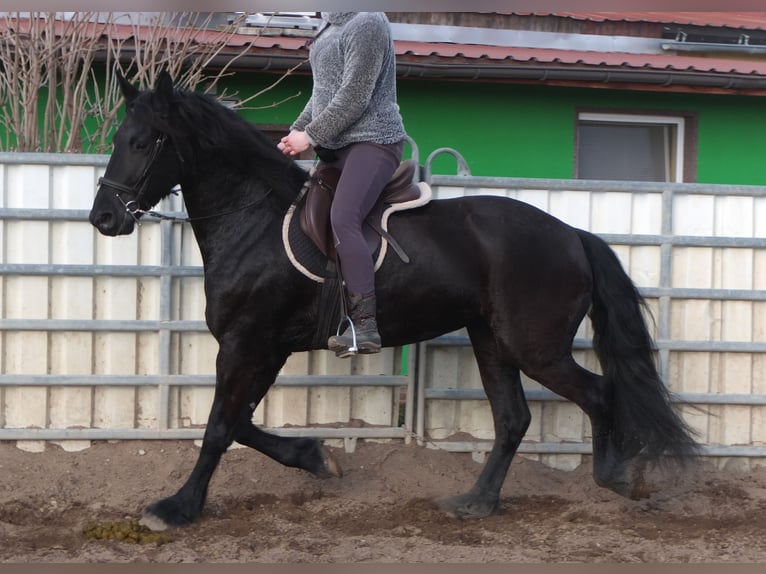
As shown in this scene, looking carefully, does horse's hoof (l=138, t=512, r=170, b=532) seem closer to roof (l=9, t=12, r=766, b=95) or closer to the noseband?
the noseband

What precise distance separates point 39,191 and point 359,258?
2401 millimetres

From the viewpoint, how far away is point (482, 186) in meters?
6.34

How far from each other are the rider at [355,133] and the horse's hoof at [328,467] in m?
0.95

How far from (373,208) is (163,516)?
2.03 m

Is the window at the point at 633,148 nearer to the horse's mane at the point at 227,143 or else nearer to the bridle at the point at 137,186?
the horse's mane at the point at 227,143

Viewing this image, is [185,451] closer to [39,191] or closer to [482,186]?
[39,191]

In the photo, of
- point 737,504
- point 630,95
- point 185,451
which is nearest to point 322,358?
point 185,451

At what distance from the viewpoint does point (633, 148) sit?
9.98 metres

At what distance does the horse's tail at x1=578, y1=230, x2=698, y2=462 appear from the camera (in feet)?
17.7

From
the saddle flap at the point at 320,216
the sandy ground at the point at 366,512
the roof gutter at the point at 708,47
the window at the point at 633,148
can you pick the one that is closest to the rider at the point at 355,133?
the saddle flap at the point at 320,216

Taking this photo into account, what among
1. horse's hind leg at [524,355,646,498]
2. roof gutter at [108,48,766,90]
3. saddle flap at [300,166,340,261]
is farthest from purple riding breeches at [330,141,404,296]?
roof gutter at [108,48,766,90]

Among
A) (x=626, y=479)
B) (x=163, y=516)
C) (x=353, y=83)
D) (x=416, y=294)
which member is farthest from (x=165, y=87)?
(x=626, y=479)

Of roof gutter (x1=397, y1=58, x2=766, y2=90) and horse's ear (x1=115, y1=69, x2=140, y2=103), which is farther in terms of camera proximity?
roof gutter (x1=397, y1=58, x2=766, y2=90)

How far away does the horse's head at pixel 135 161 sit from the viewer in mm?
4875
